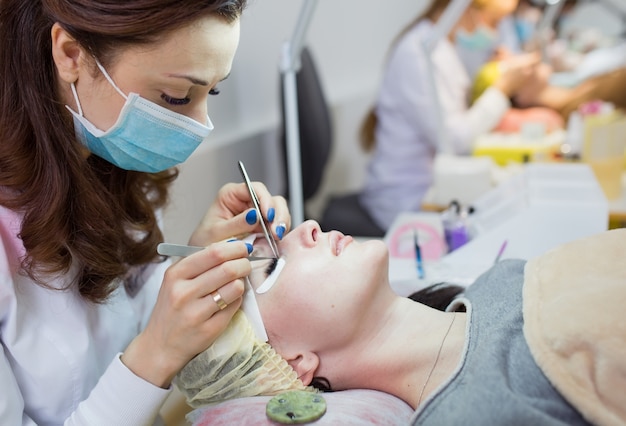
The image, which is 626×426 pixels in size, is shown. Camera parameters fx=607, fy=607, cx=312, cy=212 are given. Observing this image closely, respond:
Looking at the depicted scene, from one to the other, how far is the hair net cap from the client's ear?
2 cm

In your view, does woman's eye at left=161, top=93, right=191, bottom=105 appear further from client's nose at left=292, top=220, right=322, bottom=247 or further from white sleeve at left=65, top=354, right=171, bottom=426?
white sleeve at left=65, top=354, right=171, bottom=426

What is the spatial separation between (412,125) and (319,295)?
1572 mm


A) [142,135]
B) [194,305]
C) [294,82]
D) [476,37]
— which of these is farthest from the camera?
[476,37]

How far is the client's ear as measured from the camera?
1.03m

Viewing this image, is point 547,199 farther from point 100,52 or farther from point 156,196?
point 100,52

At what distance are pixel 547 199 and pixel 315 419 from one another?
0.93m

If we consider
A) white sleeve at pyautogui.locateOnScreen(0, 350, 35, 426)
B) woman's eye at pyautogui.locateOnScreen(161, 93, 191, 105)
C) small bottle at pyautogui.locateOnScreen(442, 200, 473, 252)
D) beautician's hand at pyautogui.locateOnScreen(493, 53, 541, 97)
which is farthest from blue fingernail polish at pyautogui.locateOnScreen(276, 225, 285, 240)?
beautician's hand at pyautogui.locateOnScreen(493, 53, 541, 97)

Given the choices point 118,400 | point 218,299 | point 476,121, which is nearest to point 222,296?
point 218,299

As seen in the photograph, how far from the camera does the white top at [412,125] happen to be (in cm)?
238

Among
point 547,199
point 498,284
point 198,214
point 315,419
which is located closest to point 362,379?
point 315,419

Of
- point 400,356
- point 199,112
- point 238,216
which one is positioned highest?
point 199,112

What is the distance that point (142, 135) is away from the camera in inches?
39.1

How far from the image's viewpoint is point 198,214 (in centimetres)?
192

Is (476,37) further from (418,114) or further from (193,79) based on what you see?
(193,79)
